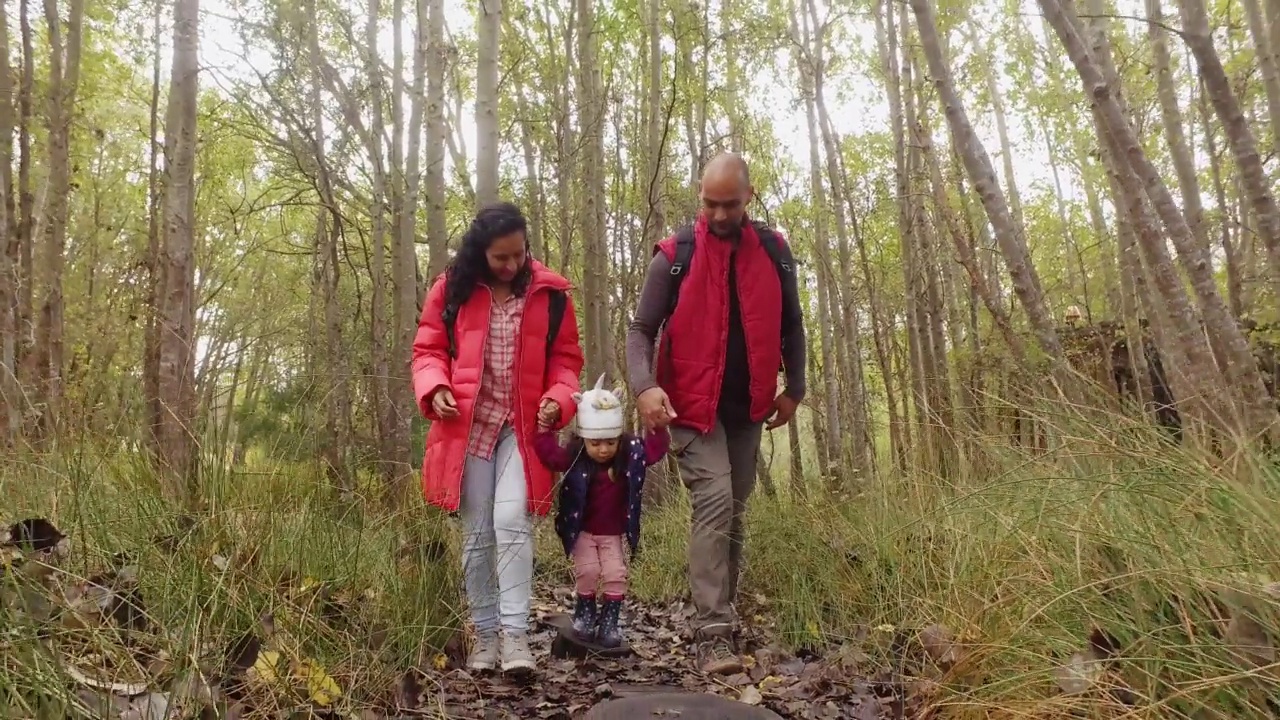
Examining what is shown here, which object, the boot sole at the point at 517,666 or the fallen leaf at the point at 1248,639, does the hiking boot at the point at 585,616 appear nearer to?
the boot sole at the point at 517,666

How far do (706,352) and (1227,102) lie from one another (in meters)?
2.79

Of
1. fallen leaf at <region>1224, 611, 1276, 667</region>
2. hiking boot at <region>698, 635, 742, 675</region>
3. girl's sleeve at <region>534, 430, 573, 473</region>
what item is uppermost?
girl's sleeve at <region>534, 430, 573, 473</region>

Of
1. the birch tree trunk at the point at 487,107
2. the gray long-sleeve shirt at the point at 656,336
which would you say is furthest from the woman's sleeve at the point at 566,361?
the birch tree trunk at the point at 487,107

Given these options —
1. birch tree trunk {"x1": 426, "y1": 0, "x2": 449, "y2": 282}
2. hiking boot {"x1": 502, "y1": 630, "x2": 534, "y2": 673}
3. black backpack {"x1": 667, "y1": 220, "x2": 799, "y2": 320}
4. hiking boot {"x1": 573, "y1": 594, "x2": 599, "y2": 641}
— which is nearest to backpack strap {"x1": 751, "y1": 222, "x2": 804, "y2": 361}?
black backpack {"x1": 667, "y1": 220, "x2": 799, "y2": 320}

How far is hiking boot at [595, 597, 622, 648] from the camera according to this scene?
3619 mm

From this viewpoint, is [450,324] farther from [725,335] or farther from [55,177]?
[55,177]

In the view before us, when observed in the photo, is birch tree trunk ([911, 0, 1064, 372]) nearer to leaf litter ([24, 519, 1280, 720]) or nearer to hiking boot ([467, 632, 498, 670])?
leaf litter ([24, 519, 1280, 720])

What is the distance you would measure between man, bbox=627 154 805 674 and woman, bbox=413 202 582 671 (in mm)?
395

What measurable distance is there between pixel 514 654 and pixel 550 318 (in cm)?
133

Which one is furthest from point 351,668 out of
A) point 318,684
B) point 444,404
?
point 444,404

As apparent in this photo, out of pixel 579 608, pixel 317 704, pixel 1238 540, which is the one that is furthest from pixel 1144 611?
pixel 579 608

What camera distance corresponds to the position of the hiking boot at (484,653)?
312 cm

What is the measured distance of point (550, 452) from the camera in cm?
336

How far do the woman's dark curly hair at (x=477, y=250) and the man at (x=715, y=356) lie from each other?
0.62m
